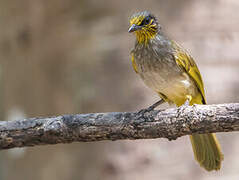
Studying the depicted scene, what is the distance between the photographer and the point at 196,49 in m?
4.67

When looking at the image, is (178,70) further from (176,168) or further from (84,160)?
(84,160)

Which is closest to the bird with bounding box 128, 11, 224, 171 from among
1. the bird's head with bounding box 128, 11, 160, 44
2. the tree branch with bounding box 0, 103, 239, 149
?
the bird's head with bounding box 128, 11, 160, 44

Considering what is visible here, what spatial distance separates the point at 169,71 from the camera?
399cm

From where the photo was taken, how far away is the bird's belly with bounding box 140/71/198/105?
3984 mm

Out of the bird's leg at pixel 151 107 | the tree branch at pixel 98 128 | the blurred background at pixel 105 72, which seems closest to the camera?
the tree branch at pixel 98 128

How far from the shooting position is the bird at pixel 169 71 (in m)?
4.00

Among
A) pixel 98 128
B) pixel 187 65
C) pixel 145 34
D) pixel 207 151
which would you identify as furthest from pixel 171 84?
pixel 98 128

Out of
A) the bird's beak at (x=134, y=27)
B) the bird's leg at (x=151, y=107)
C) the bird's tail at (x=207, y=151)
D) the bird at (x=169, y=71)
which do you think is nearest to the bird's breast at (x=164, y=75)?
the bird at (x=169, y=71)

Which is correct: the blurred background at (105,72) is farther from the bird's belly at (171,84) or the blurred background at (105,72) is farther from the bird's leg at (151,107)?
the bird's belly at (171,84)

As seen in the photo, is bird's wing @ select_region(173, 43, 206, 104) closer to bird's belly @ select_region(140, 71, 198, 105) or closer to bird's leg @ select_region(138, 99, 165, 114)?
bird's belly @ select_region(140, 71, 198, 105)

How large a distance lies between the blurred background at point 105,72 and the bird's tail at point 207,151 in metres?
0.34

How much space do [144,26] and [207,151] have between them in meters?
1.37

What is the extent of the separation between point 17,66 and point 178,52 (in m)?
2.61

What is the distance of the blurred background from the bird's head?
0.66 metres
